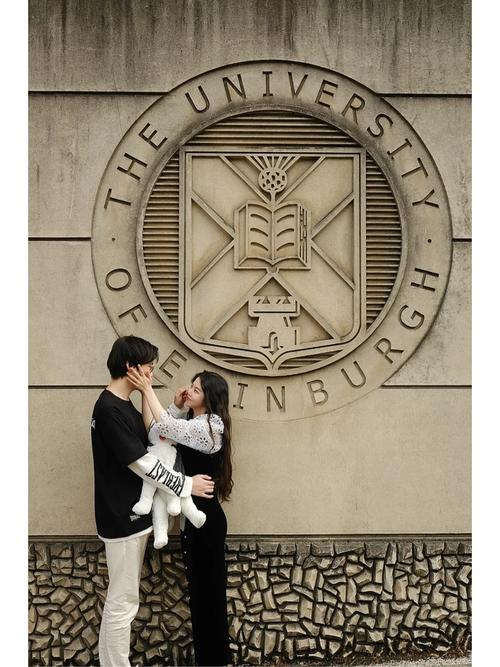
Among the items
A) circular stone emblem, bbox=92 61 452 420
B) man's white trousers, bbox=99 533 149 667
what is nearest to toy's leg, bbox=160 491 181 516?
man's white trousers, bbox=99 533 149 667

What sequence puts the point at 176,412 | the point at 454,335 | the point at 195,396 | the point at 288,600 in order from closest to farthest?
the point at 195,396 < the point at 176,412 < the point at 288,600 < the point at 454,335

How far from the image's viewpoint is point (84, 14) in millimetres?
5332

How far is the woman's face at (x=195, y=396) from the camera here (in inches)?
190

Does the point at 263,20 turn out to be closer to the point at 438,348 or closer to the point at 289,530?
the point at 438,348

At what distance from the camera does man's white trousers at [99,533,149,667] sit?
15.1 feet

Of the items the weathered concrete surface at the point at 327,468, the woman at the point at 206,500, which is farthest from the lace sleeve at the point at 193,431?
the weathered concrete surface at the point at 327,468

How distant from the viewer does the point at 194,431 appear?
465 centimetres

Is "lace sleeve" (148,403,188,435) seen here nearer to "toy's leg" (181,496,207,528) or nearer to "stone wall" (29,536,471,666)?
"toy's leg" (181,496,207,528)

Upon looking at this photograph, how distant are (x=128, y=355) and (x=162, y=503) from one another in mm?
920

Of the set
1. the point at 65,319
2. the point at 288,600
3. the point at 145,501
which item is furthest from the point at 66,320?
the point at 288,600

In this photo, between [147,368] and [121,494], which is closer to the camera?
[121,494]

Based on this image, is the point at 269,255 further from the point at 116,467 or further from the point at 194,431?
the point at 116,467

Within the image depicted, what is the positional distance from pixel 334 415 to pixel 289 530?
84cm

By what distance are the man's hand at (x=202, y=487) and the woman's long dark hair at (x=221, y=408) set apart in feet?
0.36
